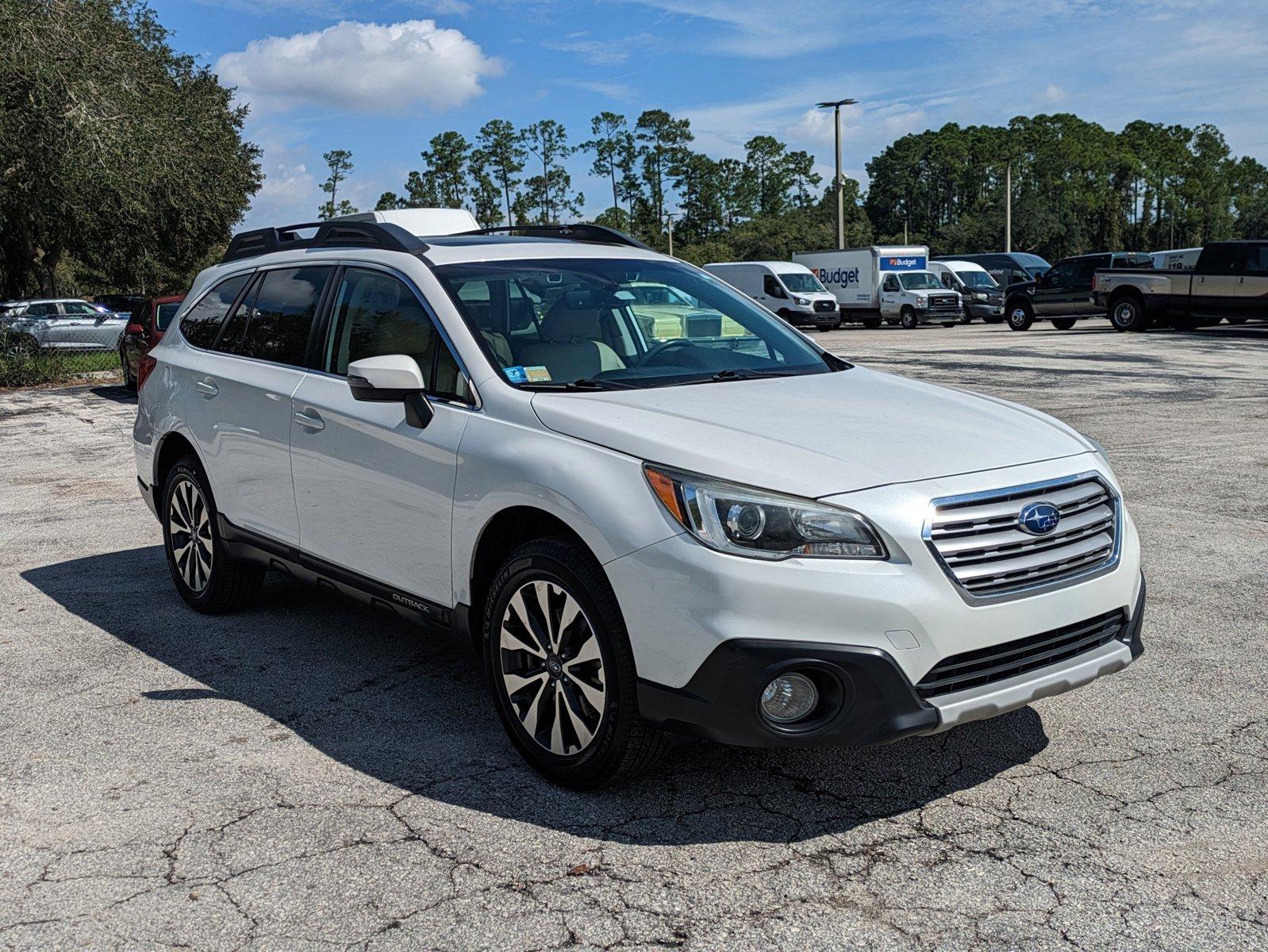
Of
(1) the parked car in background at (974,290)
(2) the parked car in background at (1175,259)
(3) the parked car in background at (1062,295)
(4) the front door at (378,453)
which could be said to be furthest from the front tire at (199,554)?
(1) the parked car in background at (974,290)

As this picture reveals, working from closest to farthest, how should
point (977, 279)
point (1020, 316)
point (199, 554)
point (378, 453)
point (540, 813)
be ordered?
point (540, 813)
point (378, 453)
point (199, 554)
point (1020, 316)
point (977, 279)

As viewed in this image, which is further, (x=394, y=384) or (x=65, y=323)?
(x=65, y=323)

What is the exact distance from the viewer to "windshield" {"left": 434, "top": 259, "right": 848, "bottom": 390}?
14.4 feet

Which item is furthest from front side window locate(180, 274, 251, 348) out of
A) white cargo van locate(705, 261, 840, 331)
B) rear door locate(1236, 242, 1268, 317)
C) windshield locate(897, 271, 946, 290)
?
windshield locate(897, 271, 946, 290)

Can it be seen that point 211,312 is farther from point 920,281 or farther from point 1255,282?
point 920,281

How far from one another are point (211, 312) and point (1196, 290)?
24.4 m

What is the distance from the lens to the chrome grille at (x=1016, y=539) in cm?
340

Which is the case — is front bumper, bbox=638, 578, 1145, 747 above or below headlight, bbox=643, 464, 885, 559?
below

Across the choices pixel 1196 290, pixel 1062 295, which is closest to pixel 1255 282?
pixel 1196 290

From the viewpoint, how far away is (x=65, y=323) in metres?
30.8

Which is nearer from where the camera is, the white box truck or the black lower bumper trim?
the black lower bumper trim

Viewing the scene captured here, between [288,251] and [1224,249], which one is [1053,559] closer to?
[288,251]

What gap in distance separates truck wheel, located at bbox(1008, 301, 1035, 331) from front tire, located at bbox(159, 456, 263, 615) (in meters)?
27.9

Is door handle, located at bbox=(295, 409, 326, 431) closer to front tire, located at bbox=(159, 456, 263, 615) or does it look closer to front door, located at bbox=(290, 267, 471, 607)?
front door, located at bbox=(290, 267, 471, 607)
